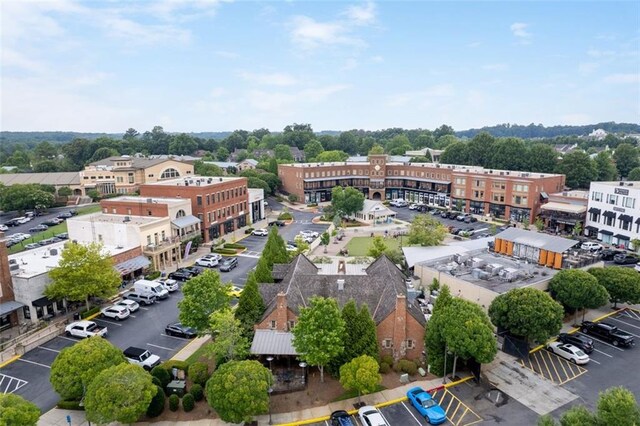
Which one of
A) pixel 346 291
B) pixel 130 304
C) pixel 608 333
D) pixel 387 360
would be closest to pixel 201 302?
pixel 346 291

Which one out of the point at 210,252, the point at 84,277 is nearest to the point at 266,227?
the point at 210,252

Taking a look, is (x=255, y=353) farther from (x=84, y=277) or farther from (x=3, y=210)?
(x=3, y=210)

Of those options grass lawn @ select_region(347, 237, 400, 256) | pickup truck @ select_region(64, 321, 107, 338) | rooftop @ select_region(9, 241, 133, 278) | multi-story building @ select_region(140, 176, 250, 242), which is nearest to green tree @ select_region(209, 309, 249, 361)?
pickup truck @ select_region(64, 321, 107, 338)

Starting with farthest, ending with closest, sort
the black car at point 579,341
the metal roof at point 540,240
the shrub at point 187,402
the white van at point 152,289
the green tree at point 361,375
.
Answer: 1. the metal roof at point 540,240
2. the white van at point 152,289
3. the black car at point 579,341
4. the shrub at point 187,402
5. the green tree at point 361,375

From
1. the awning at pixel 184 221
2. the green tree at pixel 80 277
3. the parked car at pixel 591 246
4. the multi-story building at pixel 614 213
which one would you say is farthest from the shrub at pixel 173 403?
the multi-story building at pixel 614 213

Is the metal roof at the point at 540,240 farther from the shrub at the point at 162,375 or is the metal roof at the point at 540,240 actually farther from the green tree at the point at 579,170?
the green tree at the point at 579,170
